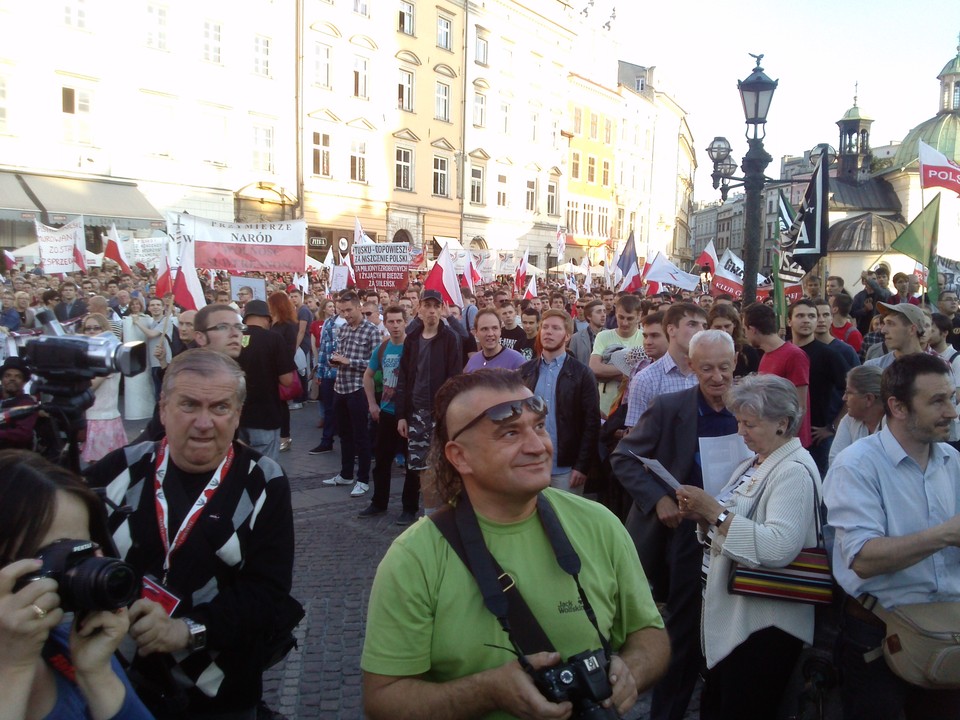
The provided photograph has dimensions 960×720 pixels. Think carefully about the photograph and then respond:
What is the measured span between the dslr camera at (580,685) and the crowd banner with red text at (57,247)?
53.3 ft

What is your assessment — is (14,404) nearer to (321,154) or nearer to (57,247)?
(57,247)

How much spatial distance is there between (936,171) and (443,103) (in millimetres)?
31359

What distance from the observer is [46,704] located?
1487 mm

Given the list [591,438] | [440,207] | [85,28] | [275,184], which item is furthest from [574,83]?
[591,438]

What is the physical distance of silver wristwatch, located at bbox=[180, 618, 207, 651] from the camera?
2.21 metres

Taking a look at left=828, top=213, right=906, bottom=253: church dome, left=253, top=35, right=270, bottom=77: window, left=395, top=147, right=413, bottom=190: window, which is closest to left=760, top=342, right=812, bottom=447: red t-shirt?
left=253, top=35, right=270, bottom=77: window

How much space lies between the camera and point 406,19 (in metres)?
34.5

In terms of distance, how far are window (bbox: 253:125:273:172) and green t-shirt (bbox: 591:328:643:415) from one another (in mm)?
24623

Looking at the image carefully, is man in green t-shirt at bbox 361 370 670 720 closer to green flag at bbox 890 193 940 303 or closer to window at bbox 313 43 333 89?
green flag at bbox 890 193 940 303

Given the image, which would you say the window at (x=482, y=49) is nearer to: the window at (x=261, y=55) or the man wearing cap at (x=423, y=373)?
the window at (x=261, y=55)

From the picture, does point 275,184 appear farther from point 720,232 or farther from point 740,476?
point 720,232

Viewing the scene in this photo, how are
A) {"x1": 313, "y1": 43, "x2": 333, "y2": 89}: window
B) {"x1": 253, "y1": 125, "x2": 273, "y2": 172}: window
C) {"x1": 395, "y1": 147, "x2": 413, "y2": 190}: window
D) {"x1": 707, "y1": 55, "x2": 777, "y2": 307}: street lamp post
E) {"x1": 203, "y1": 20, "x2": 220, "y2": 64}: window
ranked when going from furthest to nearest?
{"x1": 395, "y1": 147, "x2": 413, "y2": 190}: window, {"x1": 313, "y1": 43, "x2": 333, "y2": 89}: window, {"x1": 253, "y1": 125, "x2": 273, "y2": 172}: window, {"x1": 203, "y1": 20, "x2": 220, "y2": 64}: window, {"x1": 707, "y1": 55, "x2": 777, "y2": 307}: street lamp post

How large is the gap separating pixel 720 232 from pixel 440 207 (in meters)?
108

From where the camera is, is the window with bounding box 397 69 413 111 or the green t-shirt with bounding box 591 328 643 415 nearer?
the green t-shirt with bounding box 591 328 643 415
